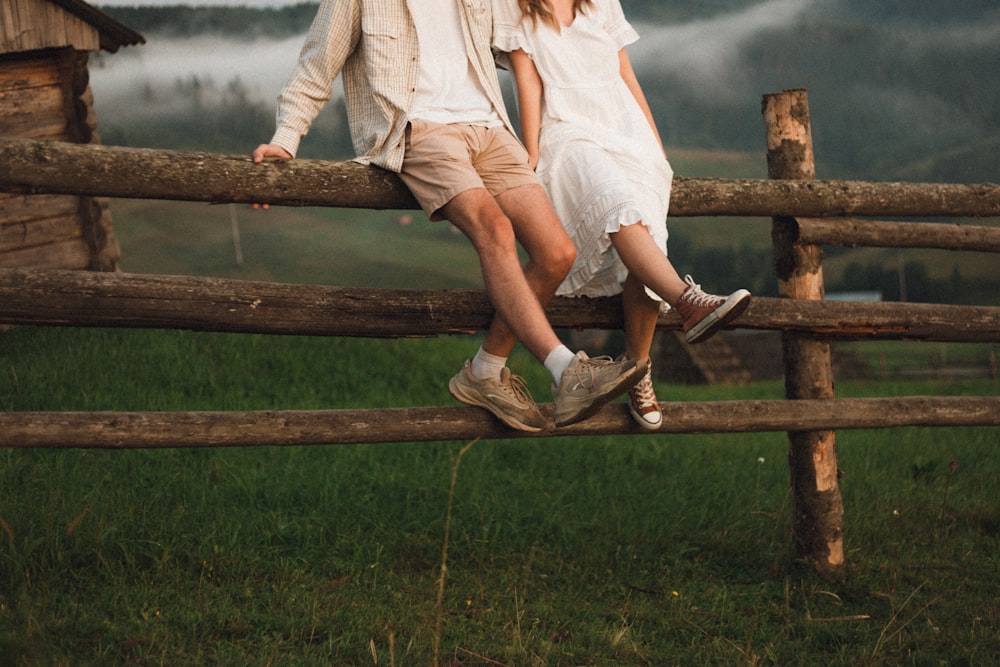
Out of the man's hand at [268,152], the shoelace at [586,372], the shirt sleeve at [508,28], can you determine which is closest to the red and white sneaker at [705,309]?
the shoelace at [586,372]

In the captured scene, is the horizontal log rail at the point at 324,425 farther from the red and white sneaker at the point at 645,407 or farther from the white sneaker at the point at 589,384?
the white sneaker at the point at 589,384

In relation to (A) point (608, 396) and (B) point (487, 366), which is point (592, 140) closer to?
(B) point (487, 366)

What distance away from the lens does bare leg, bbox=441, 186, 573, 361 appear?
2.94 meters

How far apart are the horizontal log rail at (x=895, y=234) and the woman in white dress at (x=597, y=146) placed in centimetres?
91

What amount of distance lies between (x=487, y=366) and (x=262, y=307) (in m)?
0.79

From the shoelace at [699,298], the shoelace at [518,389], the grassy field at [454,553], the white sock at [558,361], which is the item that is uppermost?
the shoelace at [699,298]

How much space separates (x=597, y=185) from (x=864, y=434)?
5532 millimetres

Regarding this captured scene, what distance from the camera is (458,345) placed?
8.84m

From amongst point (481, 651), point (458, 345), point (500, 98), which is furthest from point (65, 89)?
point (481, 651)

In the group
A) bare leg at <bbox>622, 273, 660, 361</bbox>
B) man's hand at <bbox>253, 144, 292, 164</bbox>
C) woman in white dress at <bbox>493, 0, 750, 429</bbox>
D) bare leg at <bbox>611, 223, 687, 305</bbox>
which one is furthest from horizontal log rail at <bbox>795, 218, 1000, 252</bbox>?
man's hand at <bbox>253, 144, 292, 164</bbox>

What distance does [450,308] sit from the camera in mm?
3379

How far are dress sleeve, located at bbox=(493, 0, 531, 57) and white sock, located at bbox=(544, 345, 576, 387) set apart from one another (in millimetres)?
1167

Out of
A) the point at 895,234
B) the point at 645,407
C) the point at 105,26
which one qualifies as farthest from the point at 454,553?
the point at 105,26

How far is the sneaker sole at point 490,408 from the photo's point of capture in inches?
127
